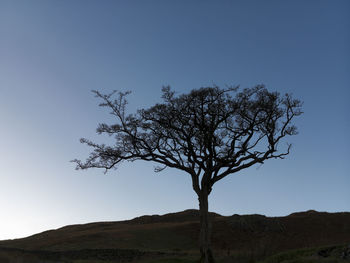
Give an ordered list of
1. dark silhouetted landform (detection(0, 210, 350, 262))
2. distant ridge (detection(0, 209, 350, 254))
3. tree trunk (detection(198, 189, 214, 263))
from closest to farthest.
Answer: tree trunk (detection(198, 189, 214, 263))
dark silhouetted landform (detection(0, 210, 350, 262))
distant ridge (detection(0, 209, 350, 254))

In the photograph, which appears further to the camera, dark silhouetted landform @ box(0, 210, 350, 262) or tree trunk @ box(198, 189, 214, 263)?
dark silhouetted landform @ box(0, 210, 350, 262)

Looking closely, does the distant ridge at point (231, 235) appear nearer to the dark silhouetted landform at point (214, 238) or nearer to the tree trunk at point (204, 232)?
the dark silhouetted landform at point (214, 238)

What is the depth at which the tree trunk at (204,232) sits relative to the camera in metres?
23.4

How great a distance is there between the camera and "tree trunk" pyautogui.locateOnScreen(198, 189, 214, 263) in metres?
23.4

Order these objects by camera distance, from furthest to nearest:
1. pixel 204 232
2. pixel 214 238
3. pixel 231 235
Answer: pixel 231 235
pixel 214 238
pixel 204 232

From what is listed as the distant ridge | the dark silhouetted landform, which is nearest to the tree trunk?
the dark silhouetted landform

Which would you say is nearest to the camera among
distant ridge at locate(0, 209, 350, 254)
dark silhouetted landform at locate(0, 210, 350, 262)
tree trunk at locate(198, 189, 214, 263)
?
tree trunk at locate(198, 189, 214, 263)

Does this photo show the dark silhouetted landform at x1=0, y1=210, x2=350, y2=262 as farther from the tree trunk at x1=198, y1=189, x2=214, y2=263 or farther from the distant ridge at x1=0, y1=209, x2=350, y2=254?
the tree trunk at x1=198, y1=189, x2=214, y2=263

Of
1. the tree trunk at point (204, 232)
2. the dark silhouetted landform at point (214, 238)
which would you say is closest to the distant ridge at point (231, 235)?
the dark silhouetted landform at point (214, 238)

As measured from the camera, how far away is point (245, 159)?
26.1m

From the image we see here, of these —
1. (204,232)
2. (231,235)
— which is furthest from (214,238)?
(204,232)

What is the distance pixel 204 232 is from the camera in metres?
24.3

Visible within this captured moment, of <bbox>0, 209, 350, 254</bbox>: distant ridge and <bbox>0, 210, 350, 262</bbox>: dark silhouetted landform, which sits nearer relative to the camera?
<bbox>0, 210, 350, 262</bbox>: dark silhouetted landform

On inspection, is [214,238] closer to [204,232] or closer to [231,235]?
[231,235]
